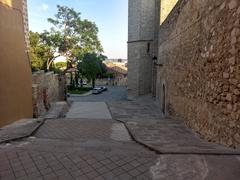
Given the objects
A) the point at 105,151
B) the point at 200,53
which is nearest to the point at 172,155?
the point at 105,151

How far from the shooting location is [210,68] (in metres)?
4.36

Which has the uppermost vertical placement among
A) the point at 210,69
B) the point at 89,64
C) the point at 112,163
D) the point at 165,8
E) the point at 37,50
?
the point at 165,8

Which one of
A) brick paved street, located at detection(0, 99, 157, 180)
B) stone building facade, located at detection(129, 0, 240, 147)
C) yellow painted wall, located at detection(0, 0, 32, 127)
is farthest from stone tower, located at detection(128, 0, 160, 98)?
brick paved street, located at detection(0, 99, 157, 180)

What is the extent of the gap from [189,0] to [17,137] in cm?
542

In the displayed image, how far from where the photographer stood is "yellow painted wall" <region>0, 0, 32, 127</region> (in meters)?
5.42

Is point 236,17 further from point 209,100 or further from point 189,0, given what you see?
point 189,0

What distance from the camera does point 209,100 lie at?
438cm

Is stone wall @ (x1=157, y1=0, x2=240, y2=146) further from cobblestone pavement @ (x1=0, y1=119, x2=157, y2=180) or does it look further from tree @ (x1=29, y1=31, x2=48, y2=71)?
tree @ (x1=29, y1=31, x2=48, y2=71)

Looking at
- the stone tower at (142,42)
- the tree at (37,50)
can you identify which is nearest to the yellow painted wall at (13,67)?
the stone tower at (142,42)

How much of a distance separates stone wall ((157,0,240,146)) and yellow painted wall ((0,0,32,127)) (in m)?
4.54

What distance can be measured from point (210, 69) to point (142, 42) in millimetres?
13440

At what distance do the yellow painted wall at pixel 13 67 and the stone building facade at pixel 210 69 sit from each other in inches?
179

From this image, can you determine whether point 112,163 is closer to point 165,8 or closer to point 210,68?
point 210,68

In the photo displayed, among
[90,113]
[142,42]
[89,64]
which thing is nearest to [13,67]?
[90,113]
